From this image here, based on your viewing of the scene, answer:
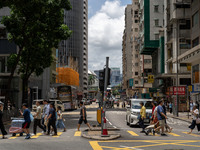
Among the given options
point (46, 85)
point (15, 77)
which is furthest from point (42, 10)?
point (46, 85)

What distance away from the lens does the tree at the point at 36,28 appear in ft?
94.8

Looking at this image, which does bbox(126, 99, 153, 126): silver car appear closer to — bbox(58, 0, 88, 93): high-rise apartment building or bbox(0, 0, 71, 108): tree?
bbox(0, 0, 71, 108): tree

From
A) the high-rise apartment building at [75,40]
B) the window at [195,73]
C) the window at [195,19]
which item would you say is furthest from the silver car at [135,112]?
the high-rise apartment building at [75,40]

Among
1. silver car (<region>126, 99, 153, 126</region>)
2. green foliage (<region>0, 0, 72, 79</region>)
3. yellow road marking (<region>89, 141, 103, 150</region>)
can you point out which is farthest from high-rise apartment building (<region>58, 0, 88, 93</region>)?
yellow road marking (<region>89, 141, 103, 150</region>)

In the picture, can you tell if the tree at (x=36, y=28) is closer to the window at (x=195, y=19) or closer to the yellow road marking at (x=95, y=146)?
the window at (x=195, y=19)

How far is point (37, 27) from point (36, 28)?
0.18 metres

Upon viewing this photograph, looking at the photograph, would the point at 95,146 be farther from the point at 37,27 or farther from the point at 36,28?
the point at 36,28

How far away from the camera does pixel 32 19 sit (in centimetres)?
2931

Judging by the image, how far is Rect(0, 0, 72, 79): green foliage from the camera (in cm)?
2886

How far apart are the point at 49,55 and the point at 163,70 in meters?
29.5

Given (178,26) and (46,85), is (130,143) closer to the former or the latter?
(178,26)

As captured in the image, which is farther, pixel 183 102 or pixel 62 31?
pixel 183 102

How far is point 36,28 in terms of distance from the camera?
30.2 meters

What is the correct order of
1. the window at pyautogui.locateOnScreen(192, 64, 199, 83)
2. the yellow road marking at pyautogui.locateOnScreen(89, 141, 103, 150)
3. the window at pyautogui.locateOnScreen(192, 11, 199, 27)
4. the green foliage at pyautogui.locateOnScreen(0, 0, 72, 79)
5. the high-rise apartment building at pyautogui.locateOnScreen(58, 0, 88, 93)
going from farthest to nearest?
the high-rise apartment building at pyautogui.locateOnScreen(58, 0, 88, 93)
the window at pyautogui.locateOnScreen(192, 64, 199, 83)
the window at pyautogui.locateOnScreen(192, 11, 199, 27)
the green foliage at pyautogui.locateOnScreen(0, 0, 72, 79)
the yellow road marking at pyautogui.locateOnScreen(89, 141, 103, 150)
